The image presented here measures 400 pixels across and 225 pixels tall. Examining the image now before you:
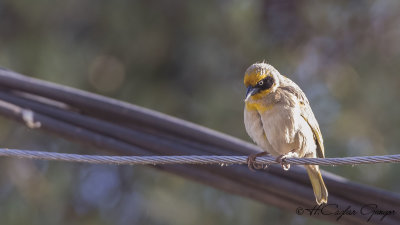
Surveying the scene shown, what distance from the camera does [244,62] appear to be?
7.62m

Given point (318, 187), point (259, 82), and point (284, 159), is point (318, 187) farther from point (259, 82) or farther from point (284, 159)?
point (259, 82)

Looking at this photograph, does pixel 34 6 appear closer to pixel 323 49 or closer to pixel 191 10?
pixel 191 10

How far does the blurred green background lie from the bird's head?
199cm

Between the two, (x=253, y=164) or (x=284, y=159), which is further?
(x=253, y=164)

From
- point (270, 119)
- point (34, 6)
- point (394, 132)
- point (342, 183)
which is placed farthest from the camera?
point (34, 6)

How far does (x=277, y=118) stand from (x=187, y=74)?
339 cm

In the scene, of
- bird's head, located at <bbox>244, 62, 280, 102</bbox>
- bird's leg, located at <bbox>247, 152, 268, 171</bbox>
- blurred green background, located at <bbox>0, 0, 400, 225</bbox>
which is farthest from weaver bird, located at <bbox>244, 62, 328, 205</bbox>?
blurred green background, located at <bbox>0, 0, 400, 225</bbox>

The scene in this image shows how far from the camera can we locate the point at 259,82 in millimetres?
4777

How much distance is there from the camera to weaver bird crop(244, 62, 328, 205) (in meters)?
4.61

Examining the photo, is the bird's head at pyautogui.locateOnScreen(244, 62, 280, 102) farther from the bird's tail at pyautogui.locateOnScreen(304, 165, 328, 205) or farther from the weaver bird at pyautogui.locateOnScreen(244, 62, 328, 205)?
the bird's tail at pyautogui.locateOnScreen(304, 165, 328, 205)

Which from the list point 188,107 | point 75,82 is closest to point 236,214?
point 188,107

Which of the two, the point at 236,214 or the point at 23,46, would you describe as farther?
the point at 23,46

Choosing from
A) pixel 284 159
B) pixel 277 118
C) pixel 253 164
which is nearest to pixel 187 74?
pixel 277 118

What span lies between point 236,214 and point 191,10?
2626 mm
